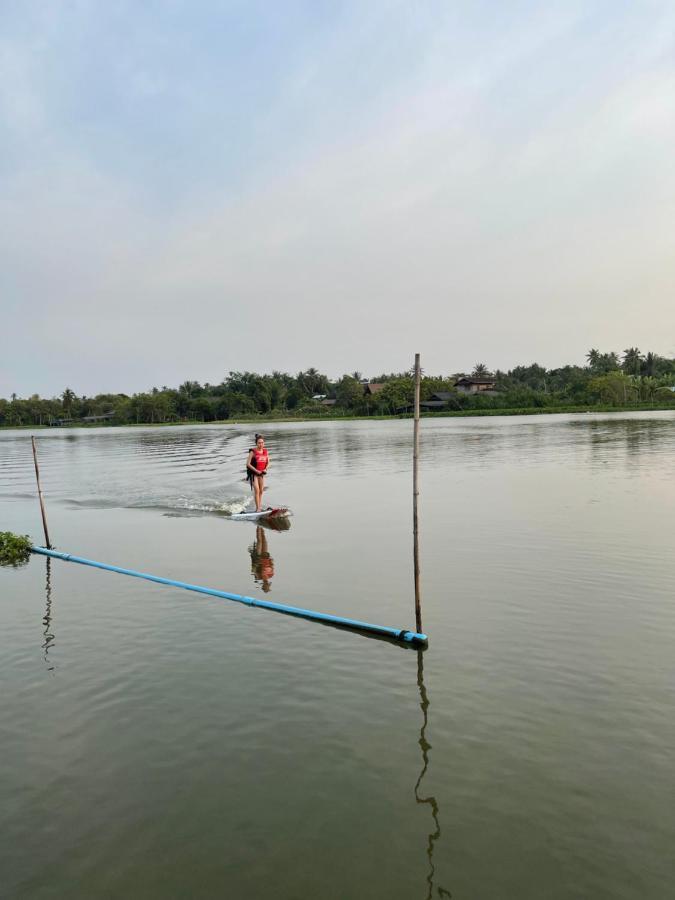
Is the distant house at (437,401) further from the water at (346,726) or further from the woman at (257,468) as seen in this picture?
the water at (346,726)

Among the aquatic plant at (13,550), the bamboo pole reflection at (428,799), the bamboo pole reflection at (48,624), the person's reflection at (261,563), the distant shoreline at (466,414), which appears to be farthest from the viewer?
the distant shoreline at (466,414)

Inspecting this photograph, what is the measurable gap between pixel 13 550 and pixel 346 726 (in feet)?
35.1

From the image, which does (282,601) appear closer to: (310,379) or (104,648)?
(104,648)

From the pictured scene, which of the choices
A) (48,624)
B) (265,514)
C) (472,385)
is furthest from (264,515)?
(472,385)

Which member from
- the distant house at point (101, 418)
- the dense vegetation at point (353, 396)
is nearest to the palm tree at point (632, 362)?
the dense vegetation at point (353, 396)

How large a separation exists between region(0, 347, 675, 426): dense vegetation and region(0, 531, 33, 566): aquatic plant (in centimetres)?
9312

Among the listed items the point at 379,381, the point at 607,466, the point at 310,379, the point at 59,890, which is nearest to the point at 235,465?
the point at 607,466

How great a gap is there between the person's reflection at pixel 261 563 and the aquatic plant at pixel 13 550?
4899mm

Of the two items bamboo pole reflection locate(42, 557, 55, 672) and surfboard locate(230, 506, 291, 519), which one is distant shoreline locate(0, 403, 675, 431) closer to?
surfboard locate(230, 506, 291, 519)

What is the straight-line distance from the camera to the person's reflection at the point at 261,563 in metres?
11.5

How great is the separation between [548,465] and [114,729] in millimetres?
24759

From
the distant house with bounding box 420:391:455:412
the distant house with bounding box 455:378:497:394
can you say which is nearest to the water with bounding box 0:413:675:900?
the distant house with bounding box 420:391:455:412

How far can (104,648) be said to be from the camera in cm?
833

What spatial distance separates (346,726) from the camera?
6172 mm
